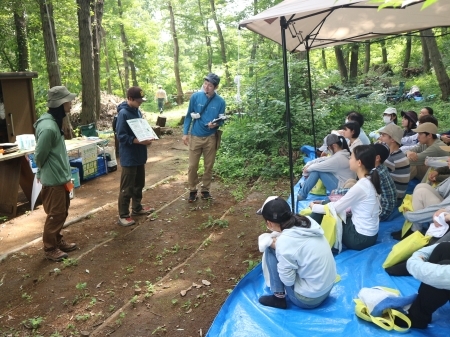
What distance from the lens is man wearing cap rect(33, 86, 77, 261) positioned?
402 centimetres

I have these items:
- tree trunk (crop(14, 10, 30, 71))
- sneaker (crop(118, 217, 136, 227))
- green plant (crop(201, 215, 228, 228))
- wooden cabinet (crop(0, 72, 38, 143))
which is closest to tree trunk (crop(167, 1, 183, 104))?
tree trunk (crop(14, 10, 30, 71))

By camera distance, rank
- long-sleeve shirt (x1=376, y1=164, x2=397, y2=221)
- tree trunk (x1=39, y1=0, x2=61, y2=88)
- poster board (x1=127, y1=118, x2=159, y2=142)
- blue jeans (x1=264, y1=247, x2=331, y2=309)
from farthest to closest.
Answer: tree trunk (x1=39, y1=0, x2=61, y2=88) < poster board (x1=127, y1=118, x2=159, y2=142) < long-sleeve shirt (x1=376, y1=164, x2=397, y2=221) < blue jeans (x1=264, y1=247, x2=331, y2=309)

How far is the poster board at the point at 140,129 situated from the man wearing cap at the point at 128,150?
0.05m

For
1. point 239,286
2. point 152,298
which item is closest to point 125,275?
point 152,298

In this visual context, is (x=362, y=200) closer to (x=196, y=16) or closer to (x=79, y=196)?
(x=79, y=196)

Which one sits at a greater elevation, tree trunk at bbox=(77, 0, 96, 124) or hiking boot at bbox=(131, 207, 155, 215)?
tree trunk at bbox=(77, 0, 96, 124)

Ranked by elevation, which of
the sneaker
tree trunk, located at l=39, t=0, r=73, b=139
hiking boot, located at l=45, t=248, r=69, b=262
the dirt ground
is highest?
tree trunk, located at l=39, t=0, r=73, b=139

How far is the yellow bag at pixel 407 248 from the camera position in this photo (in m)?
3.06

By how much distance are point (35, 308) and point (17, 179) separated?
312 cm

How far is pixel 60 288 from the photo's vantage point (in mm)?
3762

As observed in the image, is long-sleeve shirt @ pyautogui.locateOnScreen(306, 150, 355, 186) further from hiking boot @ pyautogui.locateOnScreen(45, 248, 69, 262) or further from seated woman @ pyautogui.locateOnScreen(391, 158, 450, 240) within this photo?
hiking boot @ pyautogui.locateOnScreen(45, 248, 69, 262)

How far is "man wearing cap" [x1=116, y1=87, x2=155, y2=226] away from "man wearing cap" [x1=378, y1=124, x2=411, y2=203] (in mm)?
3000

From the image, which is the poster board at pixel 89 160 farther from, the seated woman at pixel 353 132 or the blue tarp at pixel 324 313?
the blue tarp at pixel 324 313

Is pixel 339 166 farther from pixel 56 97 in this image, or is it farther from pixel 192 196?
pixel 56 97
